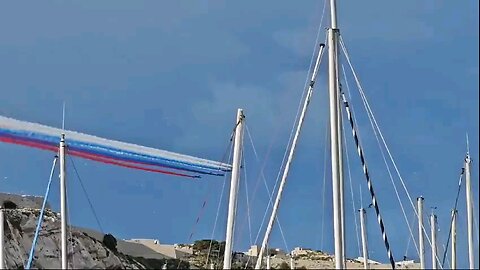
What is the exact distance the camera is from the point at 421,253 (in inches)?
1903

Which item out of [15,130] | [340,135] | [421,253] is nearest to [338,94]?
[340,135]

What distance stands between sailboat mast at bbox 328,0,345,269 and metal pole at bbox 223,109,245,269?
561 centimetres

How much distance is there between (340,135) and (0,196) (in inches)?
2920

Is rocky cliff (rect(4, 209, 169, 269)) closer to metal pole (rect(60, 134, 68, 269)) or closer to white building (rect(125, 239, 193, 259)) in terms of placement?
white building (rect(125, 239, 193, 259))

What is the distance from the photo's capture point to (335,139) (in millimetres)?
39281

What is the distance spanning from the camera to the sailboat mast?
3775 centimetres

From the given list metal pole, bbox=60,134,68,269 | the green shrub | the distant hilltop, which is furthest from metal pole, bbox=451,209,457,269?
the distant hilltop

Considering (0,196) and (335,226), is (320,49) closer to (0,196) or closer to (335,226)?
Result: (335,226)

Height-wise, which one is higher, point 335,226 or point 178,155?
point 178,155

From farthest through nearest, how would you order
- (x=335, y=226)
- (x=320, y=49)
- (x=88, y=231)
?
(x=88, y=231) → (x=320, y=49) → (x=335, y=226)

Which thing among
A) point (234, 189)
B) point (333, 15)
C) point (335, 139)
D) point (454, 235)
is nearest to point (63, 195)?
point (234, 189)

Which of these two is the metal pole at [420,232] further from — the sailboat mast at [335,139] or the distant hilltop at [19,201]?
the distant hilltop at [19,201]

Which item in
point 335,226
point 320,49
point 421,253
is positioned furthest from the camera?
point 421,253

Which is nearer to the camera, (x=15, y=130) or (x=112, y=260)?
(x=15, y=130)
